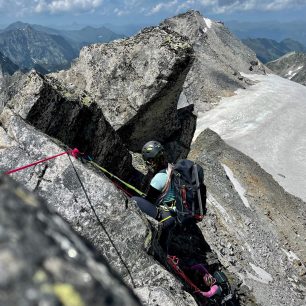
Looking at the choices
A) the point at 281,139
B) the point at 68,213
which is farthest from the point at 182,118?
the point at 281,139

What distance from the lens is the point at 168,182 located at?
511 inches

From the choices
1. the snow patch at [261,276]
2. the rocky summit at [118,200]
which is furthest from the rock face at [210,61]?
the snow patch at [261,276]

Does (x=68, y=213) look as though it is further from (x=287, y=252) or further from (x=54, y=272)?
(x=287, y=252)

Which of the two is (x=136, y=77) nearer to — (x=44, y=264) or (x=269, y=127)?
(x=44, y=264)

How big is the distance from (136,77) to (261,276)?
13115 mm

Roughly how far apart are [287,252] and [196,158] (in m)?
13.1

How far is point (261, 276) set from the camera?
69.1 feet

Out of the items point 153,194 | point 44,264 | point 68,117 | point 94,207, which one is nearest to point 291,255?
point 153,194

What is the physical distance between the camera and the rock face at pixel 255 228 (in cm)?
2061

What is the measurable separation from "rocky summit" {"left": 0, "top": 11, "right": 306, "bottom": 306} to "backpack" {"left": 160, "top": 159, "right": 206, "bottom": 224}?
33.0 inches

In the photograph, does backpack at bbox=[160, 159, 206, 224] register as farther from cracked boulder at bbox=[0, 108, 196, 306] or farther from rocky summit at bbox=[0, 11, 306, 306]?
cracked boulder at bbox=[0, 108, 196, 306]

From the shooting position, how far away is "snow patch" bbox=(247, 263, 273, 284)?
2042 cm

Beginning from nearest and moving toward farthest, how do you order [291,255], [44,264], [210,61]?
[44,264] < [291,255] < [210,61]

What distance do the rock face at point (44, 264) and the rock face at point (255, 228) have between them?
17774mm
